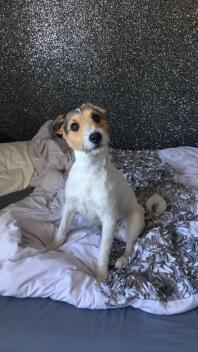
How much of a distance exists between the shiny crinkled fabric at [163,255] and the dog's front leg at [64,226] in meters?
0.23

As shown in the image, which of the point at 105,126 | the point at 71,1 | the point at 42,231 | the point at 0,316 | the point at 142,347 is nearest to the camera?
the point at 142,347

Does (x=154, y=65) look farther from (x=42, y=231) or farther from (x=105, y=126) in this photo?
(x=42, y=231)

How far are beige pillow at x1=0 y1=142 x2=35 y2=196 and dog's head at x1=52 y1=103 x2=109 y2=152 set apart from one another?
0.69m

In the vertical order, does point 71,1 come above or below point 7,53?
above

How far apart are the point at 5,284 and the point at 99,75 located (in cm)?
179

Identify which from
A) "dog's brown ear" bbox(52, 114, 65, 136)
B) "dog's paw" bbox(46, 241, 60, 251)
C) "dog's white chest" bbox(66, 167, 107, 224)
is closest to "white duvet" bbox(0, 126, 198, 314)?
"dog's paw" bbox(46, 241, 60, 251)

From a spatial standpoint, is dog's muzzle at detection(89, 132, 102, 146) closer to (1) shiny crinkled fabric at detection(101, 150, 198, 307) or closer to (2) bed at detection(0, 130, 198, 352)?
(1) shiny crinkled fabric at detection(101, 150, 198, 307)

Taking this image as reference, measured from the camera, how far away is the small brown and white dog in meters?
1.51

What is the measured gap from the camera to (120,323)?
1.29 m

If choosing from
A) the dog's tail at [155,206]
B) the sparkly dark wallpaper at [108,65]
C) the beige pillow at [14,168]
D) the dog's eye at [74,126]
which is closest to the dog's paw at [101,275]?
the dog's tail at [155,206]

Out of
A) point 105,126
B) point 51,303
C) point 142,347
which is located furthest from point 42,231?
point 142,347

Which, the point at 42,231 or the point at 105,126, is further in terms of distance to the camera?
the point at 42,231

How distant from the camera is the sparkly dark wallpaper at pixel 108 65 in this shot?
8.63ft

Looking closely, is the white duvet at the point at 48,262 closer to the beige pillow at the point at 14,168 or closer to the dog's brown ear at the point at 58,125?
the beige pillow at the point at 14,168
